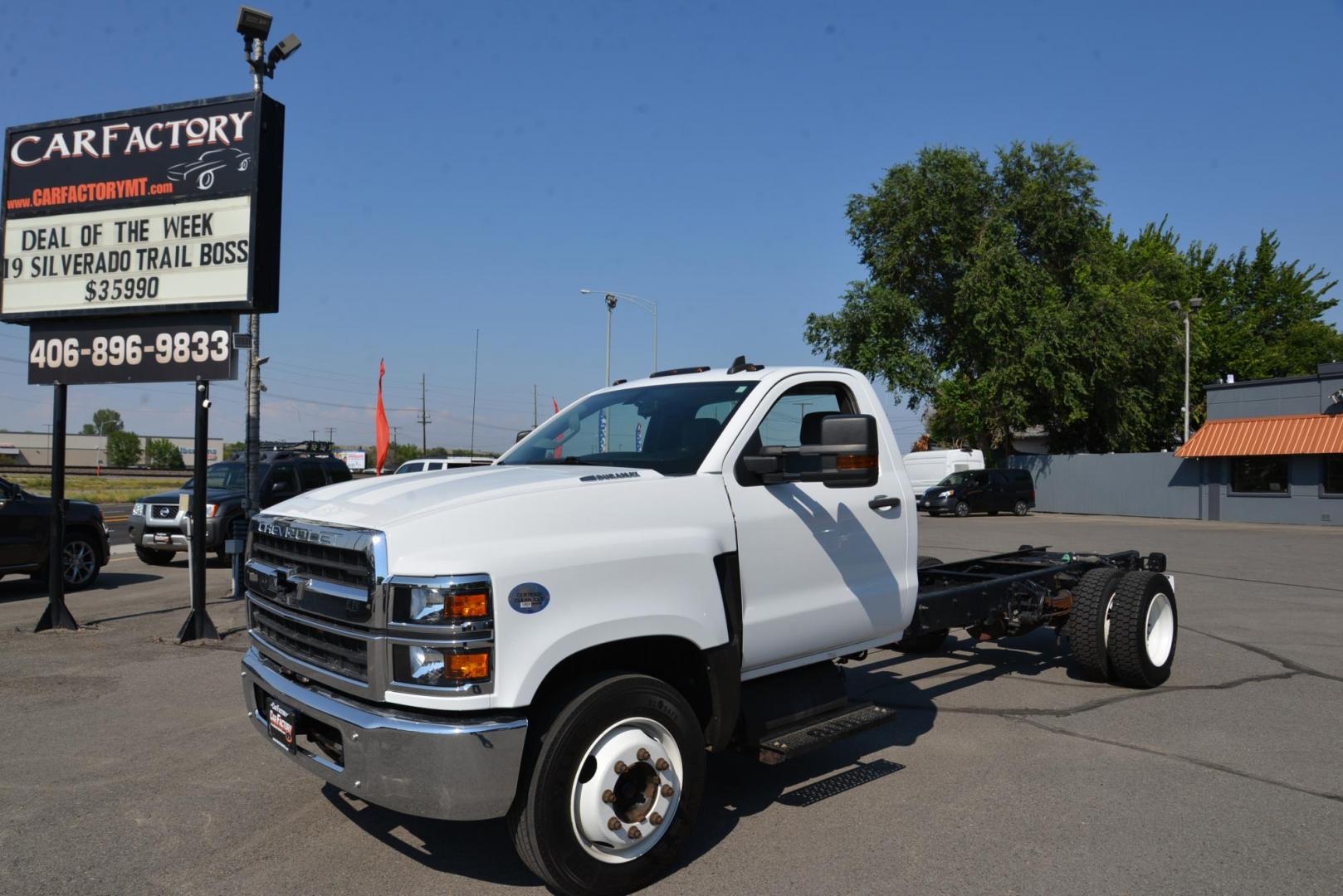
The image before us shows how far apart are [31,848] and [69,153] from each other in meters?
8.28

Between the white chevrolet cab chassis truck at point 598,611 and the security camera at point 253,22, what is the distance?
32.9ft

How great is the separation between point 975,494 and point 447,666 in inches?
1371

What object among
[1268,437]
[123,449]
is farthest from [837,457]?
[123,449]

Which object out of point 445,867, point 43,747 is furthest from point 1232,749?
point 43,747

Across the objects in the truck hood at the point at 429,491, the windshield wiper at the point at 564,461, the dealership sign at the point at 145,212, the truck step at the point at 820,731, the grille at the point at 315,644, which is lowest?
the truck step at the point at 820,731

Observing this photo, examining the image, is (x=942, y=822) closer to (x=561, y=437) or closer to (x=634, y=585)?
(x=634, y=585)

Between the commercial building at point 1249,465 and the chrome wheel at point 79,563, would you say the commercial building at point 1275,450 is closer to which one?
the commercial building at point 1249,465

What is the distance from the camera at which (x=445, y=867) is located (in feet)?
13.6

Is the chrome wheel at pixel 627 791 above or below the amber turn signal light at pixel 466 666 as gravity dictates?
below

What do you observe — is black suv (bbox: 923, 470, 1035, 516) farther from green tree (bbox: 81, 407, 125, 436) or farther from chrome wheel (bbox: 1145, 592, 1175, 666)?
green tree (bbox: 81, 407, 125, 436)

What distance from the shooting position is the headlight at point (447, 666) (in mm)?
3420

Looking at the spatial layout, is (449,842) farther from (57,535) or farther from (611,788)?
(57,535)

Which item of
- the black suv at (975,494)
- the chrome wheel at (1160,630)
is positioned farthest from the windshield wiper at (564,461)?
the black suv at (975,494)

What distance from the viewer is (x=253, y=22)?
12.5m
